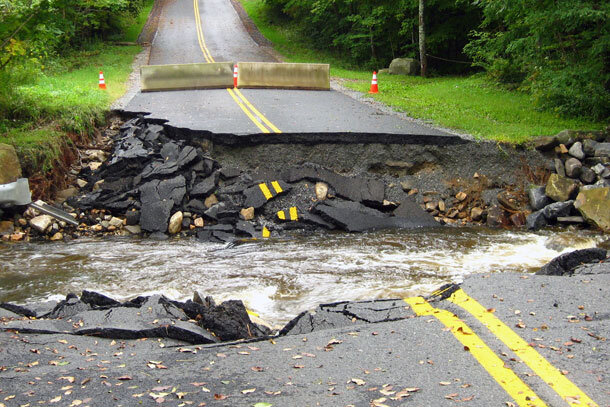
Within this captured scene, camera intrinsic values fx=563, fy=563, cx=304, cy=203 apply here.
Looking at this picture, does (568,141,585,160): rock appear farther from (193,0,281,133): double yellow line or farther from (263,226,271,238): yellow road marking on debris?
(263,226,271,238): yellow road marking on debris

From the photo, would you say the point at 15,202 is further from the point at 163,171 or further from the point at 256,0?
the point at 256,0

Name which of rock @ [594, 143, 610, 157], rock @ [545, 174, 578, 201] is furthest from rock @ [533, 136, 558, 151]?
rock @ [545, 174, 578, 201]

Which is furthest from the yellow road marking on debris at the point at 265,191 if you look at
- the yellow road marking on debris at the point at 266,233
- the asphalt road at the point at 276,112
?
the asphalt road at the point at 276,112

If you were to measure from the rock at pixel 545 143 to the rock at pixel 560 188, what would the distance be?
99cm

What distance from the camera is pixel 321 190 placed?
435 inches

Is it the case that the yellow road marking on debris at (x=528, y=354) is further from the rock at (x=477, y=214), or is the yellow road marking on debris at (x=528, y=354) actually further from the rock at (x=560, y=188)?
the rock at (x=560, y=188)

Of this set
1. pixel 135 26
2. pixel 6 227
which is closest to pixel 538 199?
pixel 6 227

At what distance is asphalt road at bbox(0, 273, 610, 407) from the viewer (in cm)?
347

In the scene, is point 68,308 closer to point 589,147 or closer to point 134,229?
point 134,229

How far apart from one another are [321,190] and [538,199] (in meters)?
4.10

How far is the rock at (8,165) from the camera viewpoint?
1038 centimetres

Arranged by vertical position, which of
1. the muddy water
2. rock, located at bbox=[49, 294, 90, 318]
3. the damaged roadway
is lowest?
the muddy water

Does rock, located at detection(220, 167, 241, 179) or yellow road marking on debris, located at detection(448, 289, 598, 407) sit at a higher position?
rock, located at detection(220, 167, 241, 179)

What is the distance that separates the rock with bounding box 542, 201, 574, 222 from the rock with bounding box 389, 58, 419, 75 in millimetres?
15664
